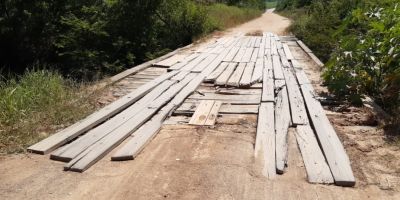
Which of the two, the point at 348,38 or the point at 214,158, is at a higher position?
the point at 348,38

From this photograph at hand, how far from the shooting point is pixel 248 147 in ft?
14.4

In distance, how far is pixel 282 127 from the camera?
15.8 ft

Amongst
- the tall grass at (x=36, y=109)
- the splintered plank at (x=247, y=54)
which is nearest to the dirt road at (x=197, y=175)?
the tall grass at (x=36, y=109)

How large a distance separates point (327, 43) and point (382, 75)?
6960 mm

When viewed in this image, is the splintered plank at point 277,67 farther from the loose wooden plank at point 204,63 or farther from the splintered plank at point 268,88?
the loose wooden plank at point 204,63

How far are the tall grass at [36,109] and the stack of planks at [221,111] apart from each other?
31 centimetres

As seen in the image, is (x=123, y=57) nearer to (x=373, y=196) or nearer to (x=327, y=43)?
(x=327, y=43)

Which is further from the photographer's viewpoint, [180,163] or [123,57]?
[123,57]

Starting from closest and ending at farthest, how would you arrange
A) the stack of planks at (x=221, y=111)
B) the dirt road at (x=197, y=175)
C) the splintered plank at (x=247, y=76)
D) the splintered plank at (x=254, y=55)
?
the dirt road at (x=197, y=175)
the stack of planks at (x=221, y=111)
the splintered plank at (x=247, y=76)
the splintered plank at (x=254, y=55)

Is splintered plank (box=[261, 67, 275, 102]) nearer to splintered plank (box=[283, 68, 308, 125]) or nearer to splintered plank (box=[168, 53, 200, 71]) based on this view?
splintered plank (box=[283, 68, 308, 125])

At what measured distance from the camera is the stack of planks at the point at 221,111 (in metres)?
4.03

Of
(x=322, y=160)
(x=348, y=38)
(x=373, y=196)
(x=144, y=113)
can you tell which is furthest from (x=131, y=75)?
(x=373, y=196)

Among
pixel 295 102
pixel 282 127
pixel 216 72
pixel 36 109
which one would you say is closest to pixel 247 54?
pixel 216 72

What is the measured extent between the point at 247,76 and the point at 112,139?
3.69 metres
